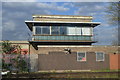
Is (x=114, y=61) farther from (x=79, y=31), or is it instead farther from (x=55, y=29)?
(x=55, y=29)

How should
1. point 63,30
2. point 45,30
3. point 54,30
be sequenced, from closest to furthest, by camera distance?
point 45,30
point 54,30
point 63,30

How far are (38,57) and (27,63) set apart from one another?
3547 mm

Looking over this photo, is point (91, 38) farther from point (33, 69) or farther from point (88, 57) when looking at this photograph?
point (33, 69)

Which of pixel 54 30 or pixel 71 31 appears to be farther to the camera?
pixel 71 31

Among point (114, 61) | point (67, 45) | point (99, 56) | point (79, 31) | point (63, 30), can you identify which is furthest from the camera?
point (79, 31)

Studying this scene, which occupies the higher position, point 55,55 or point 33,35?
point 33,35

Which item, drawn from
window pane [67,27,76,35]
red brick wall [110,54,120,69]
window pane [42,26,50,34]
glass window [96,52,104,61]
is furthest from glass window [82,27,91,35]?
red brick wall [110,54,120,69]

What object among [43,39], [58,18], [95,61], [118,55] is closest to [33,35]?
[43,39]

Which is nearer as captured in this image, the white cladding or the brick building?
the brick building

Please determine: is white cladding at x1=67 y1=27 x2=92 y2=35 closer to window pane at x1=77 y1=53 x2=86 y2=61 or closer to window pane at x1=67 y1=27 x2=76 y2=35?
window pane at x1=67 y1=27 x2=76 y2=35

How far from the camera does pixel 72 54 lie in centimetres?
3077

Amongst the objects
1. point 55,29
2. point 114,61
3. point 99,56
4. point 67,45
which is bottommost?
point 114,61

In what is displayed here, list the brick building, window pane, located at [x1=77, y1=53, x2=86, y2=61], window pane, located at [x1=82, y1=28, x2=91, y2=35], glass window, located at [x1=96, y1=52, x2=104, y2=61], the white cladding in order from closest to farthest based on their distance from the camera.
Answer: the brick building
window pane, located at [x1=77, y1=53, x2=86, y2=61]
glass window, located at [x1=96, y1=52, x2=104, y2=61]
the white cladding
window pane, located at [x1=82, y1=28, x2=91, y2=35]

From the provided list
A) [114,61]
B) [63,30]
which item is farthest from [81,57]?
[63,30]
